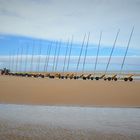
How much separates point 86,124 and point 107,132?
841mm

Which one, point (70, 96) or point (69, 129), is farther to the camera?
point (70, 96)

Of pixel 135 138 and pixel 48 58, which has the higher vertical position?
pixel 135 138

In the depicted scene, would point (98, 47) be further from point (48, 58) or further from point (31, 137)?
point (31, 137)

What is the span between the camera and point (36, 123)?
19.0 ft

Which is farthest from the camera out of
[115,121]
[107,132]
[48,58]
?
[48,58]

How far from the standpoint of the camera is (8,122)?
5.72 metres

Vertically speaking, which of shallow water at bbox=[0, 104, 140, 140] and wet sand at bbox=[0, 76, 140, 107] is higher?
shallow water at bbox=[0, 104, 140, 140]

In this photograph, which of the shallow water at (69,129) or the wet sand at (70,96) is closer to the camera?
the shallow water at (69,129)

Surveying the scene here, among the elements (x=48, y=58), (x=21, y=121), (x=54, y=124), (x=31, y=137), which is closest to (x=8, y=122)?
(x=21, y=121)

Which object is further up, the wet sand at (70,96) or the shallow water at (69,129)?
the shallow water at (69,129)

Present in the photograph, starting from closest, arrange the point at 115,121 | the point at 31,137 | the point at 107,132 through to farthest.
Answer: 1. the point at 31,137
2. the point at 107,132
3. the point at 115,121

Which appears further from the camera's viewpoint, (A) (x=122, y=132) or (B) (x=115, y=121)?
(B) (x=115, y=121)

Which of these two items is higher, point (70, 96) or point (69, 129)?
point (69, 129)

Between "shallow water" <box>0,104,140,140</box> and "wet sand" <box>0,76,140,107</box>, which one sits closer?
"shallow water" <box>0,104,140,140</box>
